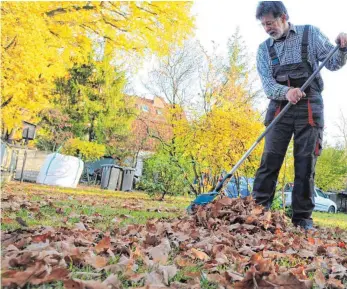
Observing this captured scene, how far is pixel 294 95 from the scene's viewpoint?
3.32m

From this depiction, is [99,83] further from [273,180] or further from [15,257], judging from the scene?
[15,257]

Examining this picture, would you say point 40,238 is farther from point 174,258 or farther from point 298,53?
Answer: point 298,53

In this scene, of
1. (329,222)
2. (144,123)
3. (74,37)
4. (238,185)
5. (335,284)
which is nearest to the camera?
(335,284)

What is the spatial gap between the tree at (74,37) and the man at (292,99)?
578 centimetres

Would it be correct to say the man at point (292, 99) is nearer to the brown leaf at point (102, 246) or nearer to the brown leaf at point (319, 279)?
the brown leaf at point (319, 279)

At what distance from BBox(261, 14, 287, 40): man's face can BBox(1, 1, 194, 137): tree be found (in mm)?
5737

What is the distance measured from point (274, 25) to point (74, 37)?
25.8 ft

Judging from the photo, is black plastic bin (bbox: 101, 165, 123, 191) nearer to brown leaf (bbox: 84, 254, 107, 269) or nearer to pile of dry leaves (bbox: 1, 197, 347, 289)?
pile of dry leaves (bbox: 1, 197, 347, 289)

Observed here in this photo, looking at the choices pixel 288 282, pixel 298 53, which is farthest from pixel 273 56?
pixel 288 282

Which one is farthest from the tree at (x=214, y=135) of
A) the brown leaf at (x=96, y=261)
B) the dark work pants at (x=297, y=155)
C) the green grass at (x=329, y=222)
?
the brown leaf at (x=96, y=261)

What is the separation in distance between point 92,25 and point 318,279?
979 centimetres

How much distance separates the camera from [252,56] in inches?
813

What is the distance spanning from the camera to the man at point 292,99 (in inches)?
138

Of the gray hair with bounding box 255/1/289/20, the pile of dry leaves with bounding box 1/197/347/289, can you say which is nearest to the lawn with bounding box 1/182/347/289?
the pile of dry leaves with bounding box 1/197/347/289
